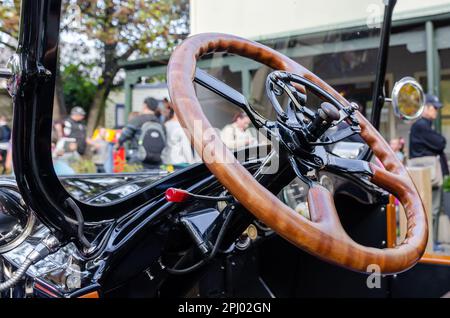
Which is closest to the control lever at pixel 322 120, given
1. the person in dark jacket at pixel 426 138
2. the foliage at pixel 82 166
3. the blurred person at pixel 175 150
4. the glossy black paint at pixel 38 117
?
the glossy black paint at pixel 38 117

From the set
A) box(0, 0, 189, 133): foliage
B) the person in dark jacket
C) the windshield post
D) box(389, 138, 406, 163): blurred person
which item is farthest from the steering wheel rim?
box(389, 138, 406, 163): blurred person

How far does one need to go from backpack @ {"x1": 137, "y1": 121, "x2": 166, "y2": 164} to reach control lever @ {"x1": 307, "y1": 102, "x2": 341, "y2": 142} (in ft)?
5.44

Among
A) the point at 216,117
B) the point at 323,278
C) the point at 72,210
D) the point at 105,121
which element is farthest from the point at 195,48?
the point at 105,121

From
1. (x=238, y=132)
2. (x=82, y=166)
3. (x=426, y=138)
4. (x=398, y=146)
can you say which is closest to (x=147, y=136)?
(x=82, y=166)

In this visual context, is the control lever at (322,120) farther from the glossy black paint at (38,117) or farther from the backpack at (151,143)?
the backpack at (151,143)

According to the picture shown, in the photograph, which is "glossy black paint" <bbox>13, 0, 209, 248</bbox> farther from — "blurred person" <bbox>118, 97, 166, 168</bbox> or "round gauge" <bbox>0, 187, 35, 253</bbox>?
"blurred person" <bbox>118, 97, 166, 168</bbox>

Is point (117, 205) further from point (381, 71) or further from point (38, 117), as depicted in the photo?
point (381, 71)

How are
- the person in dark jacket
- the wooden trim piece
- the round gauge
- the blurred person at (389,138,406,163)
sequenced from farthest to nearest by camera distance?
the blurred person at (389,138,406,163) → the person in dark jacket → the wooden trim piece → the round gauge

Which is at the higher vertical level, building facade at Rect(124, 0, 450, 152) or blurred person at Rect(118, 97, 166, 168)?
building facade at Rect(124, 0, 450, 152)

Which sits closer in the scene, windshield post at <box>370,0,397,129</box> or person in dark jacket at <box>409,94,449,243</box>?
windshield post at <box>370,0,397,129</box>

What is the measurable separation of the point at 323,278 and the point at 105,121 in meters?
4.78

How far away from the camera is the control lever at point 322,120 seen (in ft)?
3.26

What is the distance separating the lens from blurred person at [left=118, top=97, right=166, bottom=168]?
2.90 meters

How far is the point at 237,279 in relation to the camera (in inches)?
74.2
